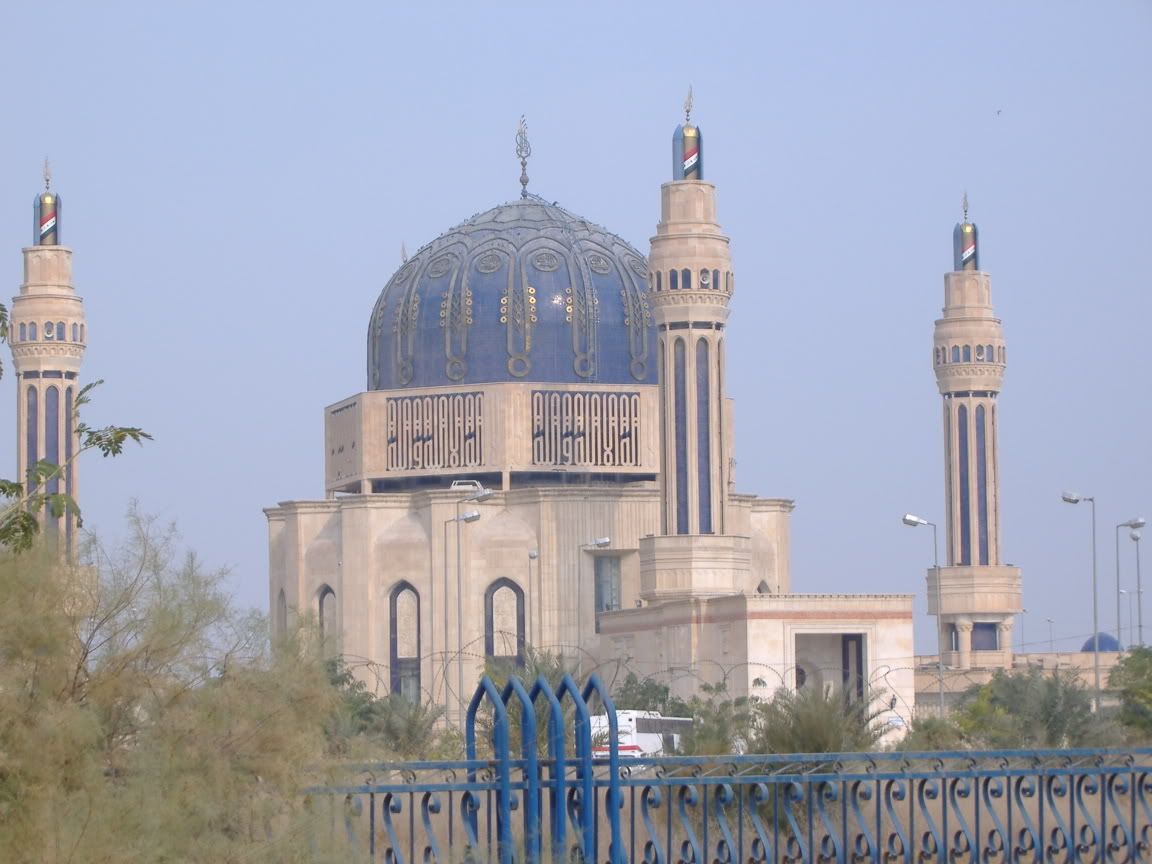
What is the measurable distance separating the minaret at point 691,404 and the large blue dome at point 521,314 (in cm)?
530

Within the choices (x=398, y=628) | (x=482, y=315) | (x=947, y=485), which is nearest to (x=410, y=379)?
(x=482, y=315)

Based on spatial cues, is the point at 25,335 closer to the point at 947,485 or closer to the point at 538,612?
the point at 538,612

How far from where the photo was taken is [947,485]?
51.7m

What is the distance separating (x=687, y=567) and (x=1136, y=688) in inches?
455

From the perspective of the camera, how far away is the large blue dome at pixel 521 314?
5075 cm

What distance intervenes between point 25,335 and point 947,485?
1890cm

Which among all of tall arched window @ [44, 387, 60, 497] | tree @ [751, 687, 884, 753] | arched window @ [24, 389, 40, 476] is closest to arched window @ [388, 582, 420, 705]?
tall arched window @ [44, 387, 60, 497]

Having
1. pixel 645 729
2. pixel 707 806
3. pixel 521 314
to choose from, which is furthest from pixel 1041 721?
pixel 521 314

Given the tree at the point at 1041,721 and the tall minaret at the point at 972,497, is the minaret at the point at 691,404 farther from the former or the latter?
the tree at the point at 1041,721

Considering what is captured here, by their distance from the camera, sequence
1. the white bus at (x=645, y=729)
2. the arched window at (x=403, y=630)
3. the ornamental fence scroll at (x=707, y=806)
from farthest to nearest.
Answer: the arched window at (x=403, y=630) → the white bus at (x=645, y=729) → the ornamental fence scroll at (x=707, y=806)

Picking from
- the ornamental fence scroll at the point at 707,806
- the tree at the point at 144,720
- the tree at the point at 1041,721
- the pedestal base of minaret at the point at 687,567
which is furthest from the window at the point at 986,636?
the tree at the point at 144,720

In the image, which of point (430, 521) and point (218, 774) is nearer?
point (218, 774)

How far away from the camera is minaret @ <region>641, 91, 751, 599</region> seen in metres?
44.2

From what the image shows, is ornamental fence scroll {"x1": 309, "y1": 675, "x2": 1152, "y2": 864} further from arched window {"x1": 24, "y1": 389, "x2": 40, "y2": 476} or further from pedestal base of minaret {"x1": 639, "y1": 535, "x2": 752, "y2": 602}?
arched window {"x1": 24, "y1": 389, "x2": 40, "y2": 476}
